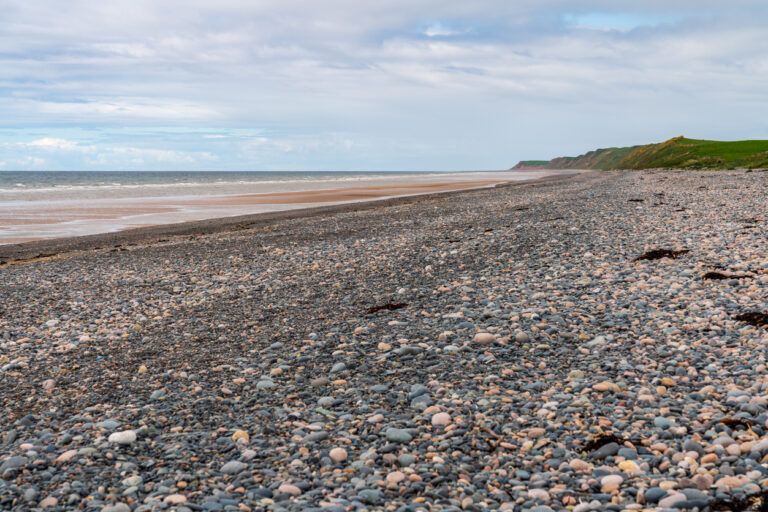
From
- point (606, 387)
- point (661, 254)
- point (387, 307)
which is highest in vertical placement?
point (661, 254)

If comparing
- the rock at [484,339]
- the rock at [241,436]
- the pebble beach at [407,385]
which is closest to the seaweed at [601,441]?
the pebble beach at [407,385]

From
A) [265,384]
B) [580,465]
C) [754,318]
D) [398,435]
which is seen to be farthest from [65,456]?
[754,318]

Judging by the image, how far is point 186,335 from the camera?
33.7 ft

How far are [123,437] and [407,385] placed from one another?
11.5 ft

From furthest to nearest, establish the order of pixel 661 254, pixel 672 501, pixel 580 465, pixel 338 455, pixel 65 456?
pixel 661 254 → pixel 65 456 → pixel 338 455 → pixel 580 465 → pixel 672 501

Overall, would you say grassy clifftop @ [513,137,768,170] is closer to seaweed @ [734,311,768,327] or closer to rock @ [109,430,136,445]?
seaweed @ [734,311,768,327]

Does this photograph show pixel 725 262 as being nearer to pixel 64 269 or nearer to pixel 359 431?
pixel 359 431

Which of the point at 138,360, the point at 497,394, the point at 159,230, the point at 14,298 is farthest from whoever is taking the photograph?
the point at 159,230

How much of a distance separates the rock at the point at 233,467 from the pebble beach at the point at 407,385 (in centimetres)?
1

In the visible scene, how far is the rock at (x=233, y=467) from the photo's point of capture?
5480 millimetres

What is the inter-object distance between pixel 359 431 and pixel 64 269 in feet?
51.5

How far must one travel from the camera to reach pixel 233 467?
18.1 feet

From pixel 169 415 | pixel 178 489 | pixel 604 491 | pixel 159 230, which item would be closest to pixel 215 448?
pixel 178 489

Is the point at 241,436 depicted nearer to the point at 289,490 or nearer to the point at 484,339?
the point at 289,490
